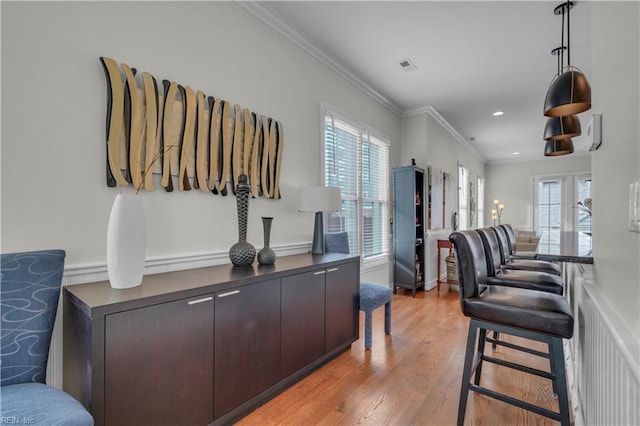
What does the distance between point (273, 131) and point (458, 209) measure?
208 inches

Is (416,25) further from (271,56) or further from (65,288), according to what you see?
(65,288)

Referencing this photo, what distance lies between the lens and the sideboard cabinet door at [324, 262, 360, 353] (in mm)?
2418

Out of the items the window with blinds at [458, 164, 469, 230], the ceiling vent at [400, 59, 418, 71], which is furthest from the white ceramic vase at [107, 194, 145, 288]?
the window with blinds at [458, 164, 469, 230]

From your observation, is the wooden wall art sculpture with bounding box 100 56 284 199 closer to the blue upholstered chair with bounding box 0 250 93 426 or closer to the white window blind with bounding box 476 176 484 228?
the blue upholstered chair with bounding box 0 250 93 426

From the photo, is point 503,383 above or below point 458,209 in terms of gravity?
below

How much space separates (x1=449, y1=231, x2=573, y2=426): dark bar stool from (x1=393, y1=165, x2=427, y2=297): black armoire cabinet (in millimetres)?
2635

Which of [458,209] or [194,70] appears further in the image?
[458,209]

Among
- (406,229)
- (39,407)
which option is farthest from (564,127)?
(39,407)

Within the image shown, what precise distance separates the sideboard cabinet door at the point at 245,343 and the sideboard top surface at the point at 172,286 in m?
0.06

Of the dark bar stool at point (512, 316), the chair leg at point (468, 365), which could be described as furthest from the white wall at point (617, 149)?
Answer: the chair leg at point (468, 365)

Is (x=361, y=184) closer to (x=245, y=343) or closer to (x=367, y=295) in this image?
(x=367, y=295)

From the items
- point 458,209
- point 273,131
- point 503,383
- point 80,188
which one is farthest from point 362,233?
point 458,209

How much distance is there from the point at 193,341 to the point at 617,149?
1.84 metres

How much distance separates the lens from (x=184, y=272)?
1.93 meters
